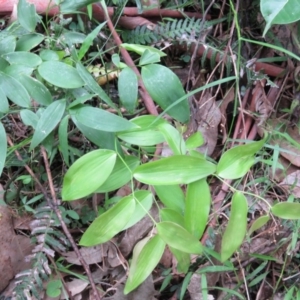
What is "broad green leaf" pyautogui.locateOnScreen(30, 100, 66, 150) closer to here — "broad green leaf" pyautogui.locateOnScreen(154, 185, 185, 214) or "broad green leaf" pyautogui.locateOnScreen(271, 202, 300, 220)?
"broad green leaf" pyautogui.locateOnScreen(154, 185, 185, 214)

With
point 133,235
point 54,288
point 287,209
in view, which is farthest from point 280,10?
point 54,288

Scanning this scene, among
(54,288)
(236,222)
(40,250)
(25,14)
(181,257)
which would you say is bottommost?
(54,288)

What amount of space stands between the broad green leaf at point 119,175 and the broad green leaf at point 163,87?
0.46ft

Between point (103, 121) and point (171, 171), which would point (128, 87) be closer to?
point (103, 121)

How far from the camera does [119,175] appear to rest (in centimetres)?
85

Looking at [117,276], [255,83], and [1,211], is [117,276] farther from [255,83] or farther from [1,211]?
[255,83]

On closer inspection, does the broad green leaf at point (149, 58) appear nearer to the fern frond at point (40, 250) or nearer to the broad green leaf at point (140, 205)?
the broad green leaf at point (140, 205)

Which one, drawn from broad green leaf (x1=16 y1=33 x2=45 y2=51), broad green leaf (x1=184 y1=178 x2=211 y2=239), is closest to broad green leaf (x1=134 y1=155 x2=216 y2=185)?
broad green leaf (x1=184 y1=178 x2=211 y2=239)

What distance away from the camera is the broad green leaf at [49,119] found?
88cm

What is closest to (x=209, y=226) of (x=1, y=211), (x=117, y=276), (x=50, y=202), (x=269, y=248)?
(x=269, y=248)

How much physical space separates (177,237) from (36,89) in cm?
40

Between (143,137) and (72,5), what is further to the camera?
(72,5)

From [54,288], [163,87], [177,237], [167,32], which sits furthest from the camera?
[167,32]

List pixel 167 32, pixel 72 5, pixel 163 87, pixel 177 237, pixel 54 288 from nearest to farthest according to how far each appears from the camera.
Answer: pixel 177 237 < pixel 163 87 < pixel 72 5 < pixel 54 288 < pixel 167 32
